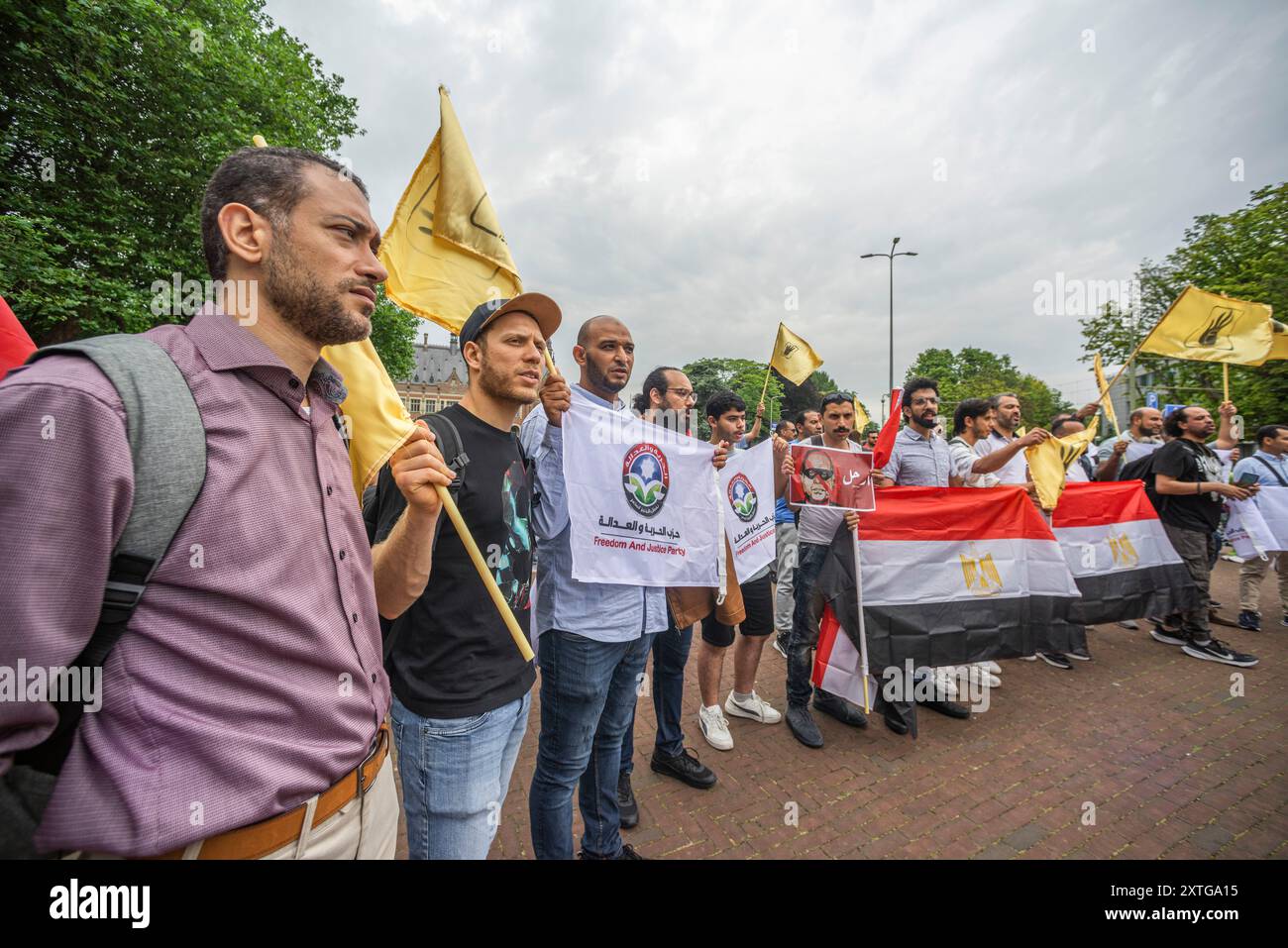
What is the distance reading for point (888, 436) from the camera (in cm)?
445

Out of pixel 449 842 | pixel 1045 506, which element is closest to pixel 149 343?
pixel 449 842

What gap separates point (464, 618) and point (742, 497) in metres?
2.87

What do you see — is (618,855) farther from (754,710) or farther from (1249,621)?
(1249,621)

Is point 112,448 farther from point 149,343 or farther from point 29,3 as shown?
point 29,3

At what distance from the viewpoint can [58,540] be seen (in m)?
A: 0.83

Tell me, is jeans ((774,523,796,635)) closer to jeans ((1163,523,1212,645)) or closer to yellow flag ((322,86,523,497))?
jeans ((1163,523,1212,645))

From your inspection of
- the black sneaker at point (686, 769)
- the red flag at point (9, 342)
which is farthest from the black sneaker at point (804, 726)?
the red flag at point (9, 342)

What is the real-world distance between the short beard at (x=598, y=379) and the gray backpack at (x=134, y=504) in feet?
6.80

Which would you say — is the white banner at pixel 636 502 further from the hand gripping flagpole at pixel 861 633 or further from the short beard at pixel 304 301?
the hand gripping flagpole at pixel 861 633

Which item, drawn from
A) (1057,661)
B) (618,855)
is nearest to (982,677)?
(1057,661)

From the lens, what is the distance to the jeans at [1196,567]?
19.3 ft

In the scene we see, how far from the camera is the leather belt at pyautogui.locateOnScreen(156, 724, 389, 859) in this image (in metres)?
0.99

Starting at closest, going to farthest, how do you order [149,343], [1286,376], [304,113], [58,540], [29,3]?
[58,540] → [149,343] → [29,3] → [1286,376] → [304,113]
